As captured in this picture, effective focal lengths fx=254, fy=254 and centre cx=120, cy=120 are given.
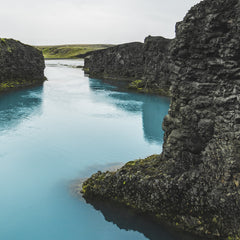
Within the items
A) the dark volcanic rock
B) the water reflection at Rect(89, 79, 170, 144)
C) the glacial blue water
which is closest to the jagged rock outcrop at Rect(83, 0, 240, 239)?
the glacial blue water

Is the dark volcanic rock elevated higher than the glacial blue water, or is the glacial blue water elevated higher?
the dark volcanic rock

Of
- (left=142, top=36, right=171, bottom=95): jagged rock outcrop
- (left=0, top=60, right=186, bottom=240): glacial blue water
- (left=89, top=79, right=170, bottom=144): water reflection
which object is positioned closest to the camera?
(left=0, top=60, right=186, bottom=240): glacial blue water

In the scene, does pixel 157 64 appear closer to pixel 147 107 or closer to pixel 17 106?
pixel 147 107

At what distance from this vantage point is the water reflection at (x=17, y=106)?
47594mm

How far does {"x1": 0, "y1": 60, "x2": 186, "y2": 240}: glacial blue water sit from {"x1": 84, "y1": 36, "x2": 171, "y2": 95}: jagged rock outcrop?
1386 cm

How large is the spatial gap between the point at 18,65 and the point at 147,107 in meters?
48.2

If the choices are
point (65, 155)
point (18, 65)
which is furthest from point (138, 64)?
point (65, 155)

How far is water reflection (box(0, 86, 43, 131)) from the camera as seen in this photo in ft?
156

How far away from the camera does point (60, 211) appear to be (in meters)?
21.3

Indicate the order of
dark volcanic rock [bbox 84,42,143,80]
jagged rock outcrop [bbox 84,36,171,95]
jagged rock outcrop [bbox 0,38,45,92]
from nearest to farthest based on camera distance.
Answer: jagged rock outcrop [bbox 0,38,45,92] < jagged rock outcrop [bbox 84,36,171,95] < dark volcanic rock [bbox 84,42,143,80]

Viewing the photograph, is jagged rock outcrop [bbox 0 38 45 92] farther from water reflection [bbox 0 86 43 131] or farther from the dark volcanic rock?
the dark volcanic rock

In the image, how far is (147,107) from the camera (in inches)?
2512

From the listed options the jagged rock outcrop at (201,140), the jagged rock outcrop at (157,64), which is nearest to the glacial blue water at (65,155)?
the jagged rock outcrop at (201,140)

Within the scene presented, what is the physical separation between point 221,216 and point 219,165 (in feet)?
10.9
